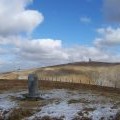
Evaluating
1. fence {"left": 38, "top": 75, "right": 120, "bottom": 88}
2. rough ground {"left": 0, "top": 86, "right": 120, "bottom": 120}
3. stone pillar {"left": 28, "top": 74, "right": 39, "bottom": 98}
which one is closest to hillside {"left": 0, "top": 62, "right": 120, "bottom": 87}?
fence {"left": 38, "top": 75, "right": 120, "bottom": 88}

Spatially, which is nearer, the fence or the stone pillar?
the stone pillar

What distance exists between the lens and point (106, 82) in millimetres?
120062

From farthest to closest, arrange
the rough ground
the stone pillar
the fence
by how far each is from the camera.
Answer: the fence < the stone pillar < the rough ground

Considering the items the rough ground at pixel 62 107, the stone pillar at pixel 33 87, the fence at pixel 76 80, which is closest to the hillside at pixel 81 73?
the fence at pixel 76 80

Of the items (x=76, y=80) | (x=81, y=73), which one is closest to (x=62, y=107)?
(x=76, y=80)

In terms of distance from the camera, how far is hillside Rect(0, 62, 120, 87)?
127 meters

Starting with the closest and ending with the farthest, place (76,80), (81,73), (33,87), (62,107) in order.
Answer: (62,107), (33,87), (76,80), (81,73)

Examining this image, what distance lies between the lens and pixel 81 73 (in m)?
140

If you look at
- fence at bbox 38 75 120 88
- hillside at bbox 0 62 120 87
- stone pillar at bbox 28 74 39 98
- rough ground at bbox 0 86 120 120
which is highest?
hillside at bbox 0 62 120 87

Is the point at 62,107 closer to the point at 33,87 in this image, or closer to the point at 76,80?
the point at 33,87

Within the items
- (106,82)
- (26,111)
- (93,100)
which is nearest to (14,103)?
(26,111)

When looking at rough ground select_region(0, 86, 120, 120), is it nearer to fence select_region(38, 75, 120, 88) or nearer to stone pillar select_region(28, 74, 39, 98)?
stone pillar select_region(28, 74, 39, 98)

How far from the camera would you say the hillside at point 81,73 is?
5010 inches

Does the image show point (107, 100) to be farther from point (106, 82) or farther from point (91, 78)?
point (91, 78)
